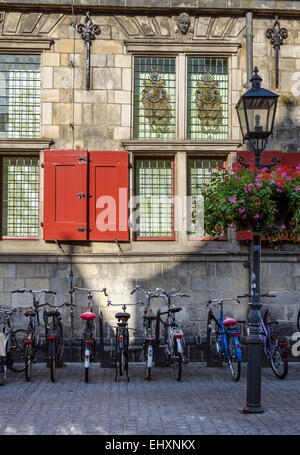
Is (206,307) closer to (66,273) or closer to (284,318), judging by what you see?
(284,318)

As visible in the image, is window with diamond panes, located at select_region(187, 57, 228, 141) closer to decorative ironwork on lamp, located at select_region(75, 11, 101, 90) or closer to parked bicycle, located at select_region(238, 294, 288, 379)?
decorative ironwork on lamp, located at select_region(75, 11, 101, 90)

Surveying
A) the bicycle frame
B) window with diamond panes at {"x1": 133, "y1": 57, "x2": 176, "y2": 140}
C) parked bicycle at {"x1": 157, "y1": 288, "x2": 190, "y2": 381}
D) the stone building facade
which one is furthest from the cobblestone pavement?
window with diamond panes at {"x1": 133, "y1": 57, "x2": 176, "y2": 140}

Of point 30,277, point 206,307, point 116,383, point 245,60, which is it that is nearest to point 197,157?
point 245,60

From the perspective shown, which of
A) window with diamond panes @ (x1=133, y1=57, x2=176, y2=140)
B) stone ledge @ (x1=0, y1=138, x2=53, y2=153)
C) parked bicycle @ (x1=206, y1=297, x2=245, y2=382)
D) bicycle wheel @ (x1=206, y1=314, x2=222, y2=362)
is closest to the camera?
parked bicycle @ (x1=206, y1=297, x2=245, y2=382)

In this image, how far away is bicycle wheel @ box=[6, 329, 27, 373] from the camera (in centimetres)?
898

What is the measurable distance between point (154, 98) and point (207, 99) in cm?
92

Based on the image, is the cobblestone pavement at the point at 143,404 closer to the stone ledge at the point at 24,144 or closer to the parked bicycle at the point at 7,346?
the parked bicycle at the point at 7,346

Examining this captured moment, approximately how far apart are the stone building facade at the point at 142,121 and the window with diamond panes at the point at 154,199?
0.05m

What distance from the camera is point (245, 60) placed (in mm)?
10820

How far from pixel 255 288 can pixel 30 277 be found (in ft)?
14.8

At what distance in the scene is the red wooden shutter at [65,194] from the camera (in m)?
10.4

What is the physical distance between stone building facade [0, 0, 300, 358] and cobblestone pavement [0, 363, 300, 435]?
4.93 ft

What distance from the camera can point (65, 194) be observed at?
10.4m

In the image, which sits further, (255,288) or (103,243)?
(103,243)
